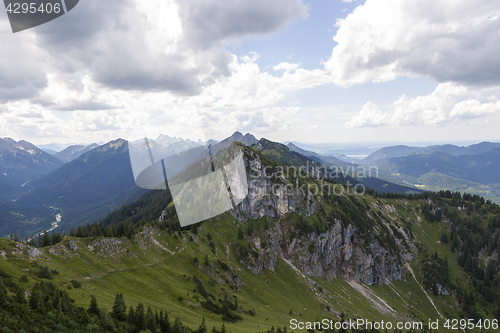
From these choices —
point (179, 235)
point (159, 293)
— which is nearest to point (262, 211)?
point (179, 235)

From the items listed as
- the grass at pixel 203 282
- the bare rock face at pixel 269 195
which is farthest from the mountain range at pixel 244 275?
the bare rock face at pixel 269 195

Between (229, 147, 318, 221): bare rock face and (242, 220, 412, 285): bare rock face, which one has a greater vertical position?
(229, 147, 318, 221): bare rock face

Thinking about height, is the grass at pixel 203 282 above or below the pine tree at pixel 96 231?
below

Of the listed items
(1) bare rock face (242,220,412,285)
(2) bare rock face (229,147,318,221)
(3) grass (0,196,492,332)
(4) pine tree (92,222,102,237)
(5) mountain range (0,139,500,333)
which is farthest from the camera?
(2) bare rock face (229,147,318,221)

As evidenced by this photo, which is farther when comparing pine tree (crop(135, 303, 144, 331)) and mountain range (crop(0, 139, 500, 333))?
mountain range (crop(0, 139, 500, 333))

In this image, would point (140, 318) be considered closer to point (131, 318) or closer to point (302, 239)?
point (131, 318)

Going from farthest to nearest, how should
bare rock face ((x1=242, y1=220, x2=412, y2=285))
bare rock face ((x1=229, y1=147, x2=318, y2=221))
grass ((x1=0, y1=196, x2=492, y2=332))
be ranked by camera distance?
bare rock face ((x1=229, y1=147, x2=318, y2=221)), bare rock face ((x1=242, y1=220, x2=412, y2=285)), grass ((x1=0, y1=196, x2=492, y2=332))

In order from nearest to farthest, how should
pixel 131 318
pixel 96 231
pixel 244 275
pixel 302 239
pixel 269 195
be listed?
1. pixel 131 318
2. pixel 96 231
3. pixel 244 275
4. pixel 302 239
5. pixel 269 195

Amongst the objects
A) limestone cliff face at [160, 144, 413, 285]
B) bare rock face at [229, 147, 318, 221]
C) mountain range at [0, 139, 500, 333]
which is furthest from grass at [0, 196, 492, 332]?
bare rock face at [229, 147, 318, 221]

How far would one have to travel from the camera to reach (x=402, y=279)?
191500 millimetres

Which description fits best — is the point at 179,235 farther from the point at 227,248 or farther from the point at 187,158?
the point at 187,158

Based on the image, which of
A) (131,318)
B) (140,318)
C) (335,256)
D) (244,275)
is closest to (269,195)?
(244,275)

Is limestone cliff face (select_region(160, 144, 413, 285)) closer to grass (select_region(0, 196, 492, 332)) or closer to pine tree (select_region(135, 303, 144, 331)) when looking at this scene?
grass (select_region(0, 196, 492, 332))

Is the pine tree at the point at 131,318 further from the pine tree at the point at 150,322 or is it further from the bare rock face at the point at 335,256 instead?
the bare rock face at the point at 335,256
